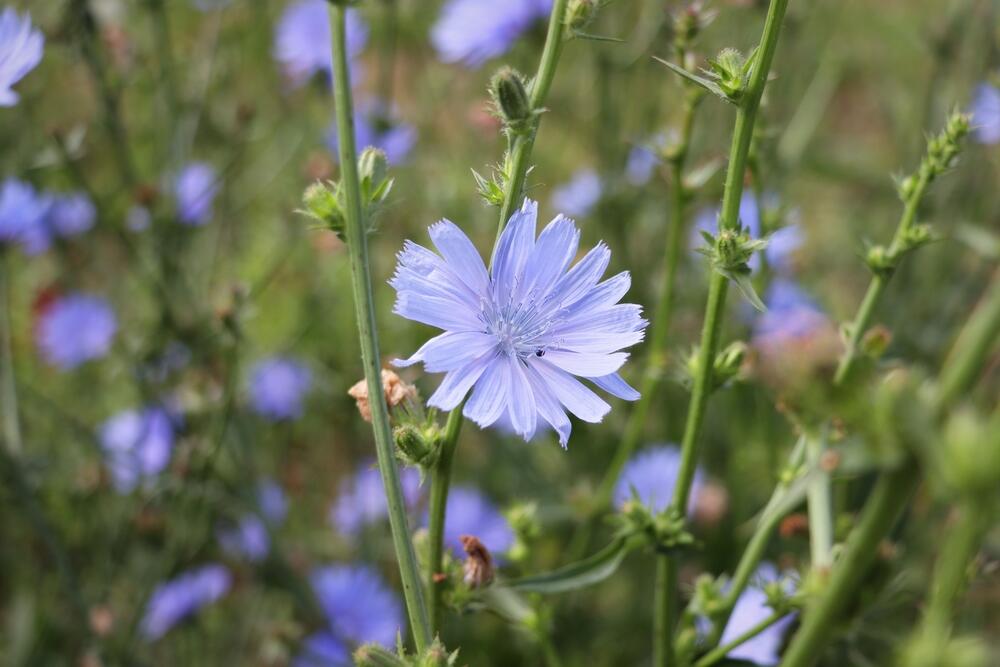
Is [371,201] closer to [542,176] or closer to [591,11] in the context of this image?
[591,11]

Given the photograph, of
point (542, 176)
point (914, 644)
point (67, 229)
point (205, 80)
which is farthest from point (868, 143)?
point (914, 644)

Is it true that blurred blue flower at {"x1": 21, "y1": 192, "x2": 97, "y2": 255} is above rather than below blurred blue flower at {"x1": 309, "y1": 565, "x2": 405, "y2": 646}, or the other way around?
above

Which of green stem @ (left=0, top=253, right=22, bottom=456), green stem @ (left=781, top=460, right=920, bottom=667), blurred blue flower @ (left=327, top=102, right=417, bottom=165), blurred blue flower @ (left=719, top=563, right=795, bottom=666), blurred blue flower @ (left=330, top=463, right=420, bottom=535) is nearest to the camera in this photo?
green stem @ (left=781, top=460, right=920, bottom=667)

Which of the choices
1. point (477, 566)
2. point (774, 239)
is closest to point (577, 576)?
point (477, 566)

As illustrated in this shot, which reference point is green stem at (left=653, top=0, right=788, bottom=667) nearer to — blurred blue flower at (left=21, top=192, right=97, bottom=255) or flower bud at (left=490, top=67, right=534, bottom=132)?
flower bud at (left=490, top=67, right=534, bottom=132)

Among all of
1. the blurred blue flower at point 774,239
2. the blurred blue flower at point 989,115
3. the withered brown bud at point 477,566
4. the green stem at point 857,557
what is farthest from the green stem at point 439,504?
the blurred blue flower at point 989,115

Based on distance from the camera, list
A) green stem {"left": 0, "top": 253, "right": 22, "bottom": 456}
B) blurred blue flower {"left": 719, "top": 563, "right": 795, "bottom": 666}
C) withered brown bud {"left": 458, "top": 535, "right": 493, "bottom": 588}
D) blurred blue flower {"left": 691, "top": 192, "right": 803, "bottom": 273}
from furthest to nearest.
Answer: blurred blue flower {"left": 691, "top": 192, "right": 803, "bottom": 273} < green stem {"left": 0, "top": 253, "right": 22, "bottom": 456} < blurred blue flower {"left": 719, "top": 563, "right": 795, "bottom": 666} < withered brown bud {"left": 458, "top": 535, "right": 493, "bottom": 588}

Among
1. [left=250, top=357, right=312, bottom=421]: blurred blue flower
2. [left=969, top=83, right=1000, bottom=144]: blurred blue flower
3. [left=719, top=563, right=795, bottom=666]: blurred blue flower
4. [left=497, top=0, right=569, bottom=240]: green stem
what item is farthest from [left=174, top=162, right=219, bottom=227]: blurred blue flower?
[left=969, top=83, right=1000, bottom=144]: blurred blue flower
